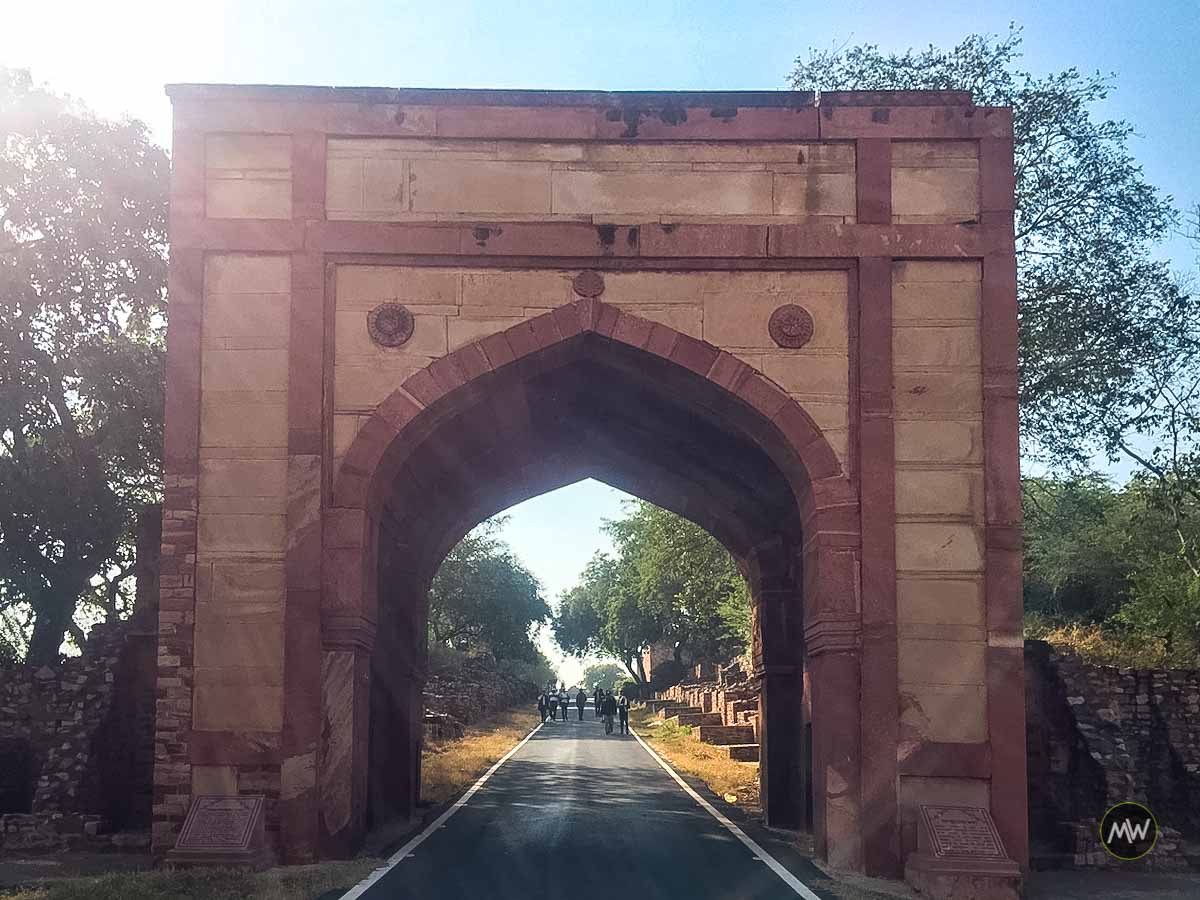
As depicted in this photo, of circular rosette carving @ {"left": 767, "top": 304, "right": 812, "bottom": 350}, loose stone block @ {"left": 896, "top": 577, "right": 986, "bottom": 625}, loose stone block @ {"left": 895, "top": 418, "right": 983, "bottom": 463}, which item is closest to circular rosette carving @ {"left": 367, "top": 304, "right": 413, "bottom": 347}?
circular rosette carving @ {"left": 767, "top": 304, "right": 812, "bottom": 350}

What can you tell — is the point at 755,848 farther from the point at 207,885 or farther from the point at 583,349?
the point at 207,885

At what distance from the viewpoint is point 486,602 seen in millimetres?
81625

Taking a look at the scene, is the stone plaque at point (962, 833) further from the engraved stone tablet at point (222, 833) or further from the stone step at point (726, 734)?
the stone step at point (726, 734)

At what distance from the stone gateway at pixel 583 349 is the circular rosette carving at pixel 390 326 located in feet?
0.11

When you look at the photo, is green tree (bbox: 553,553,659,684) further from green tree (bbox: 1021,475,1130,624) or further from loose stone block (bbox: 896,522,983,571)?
loose stone block (bbox: 896,522,983,571)

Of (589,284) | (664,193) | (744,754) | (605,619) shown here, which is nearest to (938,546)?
(589,284)

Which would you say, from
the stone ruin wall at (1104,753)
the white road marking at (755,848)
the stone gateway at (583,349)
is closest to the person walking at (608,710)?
the white road marking at (755,848)

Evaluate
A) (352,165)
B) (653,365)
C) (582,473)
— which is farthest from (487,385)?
(582,473)

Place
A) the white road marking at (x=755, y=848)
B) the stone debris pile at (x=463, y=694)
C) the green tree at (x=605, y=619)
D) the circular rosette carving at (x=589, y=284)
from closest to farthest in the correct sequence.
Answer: the white road marking at (x=755, y=848), the circular rosette carving at (x=589, y=284), the stone debris pile at (x=463, y=694), the green tree at (x=605, y=619)

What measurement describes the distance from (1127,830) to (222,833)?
8472 millimetres

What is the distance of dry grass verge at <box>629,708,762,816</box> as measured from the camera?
2364 cm

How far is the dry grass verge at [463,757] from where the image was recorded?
76.6 feet

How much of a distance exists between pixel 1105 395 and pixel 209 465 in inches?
729

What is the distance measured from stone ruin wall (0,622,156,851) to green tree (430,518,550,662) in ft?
161
